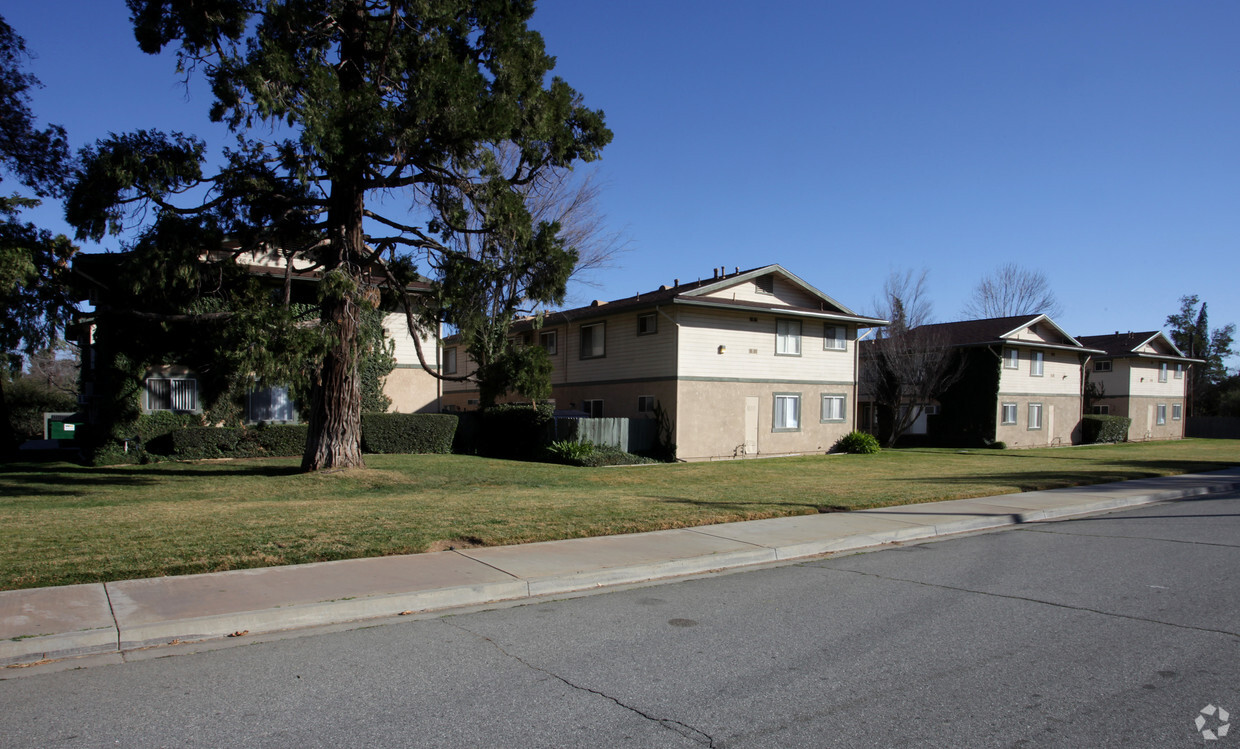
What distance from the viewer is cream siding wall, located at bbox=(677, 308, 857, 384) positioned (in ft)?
88.2

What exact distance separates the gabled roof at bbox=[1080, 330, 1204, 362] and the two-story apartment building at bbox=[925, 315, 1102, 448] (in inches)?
263

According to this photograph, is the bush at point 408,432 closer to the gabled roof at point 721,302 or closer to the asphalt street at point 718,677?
the gabled roof at point 721,302

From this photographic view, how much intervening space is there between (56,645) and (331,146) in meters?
10.4

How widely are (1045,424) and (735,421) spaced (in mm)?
22177

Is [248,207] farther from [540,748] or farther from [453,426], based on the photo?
[540,748]

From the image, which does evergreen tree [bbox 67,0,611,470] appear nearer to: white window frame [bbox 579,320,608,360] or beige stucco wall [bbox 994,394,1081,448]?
white window frame [bbox 579,320,608,360]

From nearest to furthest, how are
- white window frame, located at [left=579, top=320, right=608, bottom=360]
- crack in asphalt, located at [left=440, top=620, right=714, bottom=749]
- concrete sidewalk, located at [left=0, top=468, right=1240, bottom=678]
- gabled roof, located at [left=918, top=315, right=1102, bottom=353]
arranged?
1. crack in asphalt, located at [left=440, top=620, right=714, bottom=749]
2. concrete sidewalk, located at [left=0, top=468, right=1240, bottom=678]
3. white window frame, located at [left=579, top=320, right=608, bottom=360]
4. gabled roof, located at [left=918, top=315, right=1102, bottom=353]

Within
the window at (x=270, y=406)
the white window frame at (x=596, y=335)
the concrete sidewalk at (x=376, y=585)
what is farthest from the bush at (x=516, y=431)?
the concrete sidewalk at (x=376, y=585)

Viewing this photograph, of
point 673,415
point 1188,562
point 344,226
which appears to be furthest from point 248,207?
point 1188,562

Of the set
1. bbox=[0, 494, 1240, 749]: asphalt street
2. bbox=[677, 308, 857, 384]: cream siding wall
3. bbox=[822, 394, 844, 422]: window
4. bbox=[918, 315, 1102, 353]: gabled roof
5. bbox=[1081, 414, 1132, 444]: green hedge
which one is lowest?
bbox=[0, 494, 1240, 749]: asphalt street

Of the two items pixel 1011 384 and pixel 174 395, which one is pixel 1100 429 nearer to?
pixel 1011 384

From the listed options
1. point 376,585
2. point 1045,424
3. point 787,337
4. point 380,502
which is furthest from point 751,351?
point 376,585

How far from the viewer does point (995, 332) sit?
38719 mm

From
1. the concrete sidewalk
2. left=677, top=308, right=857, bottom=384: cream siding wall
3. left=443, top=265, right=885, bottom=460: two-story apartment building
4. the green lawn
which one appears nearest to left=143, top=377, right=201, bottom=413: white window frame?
the green lawn
